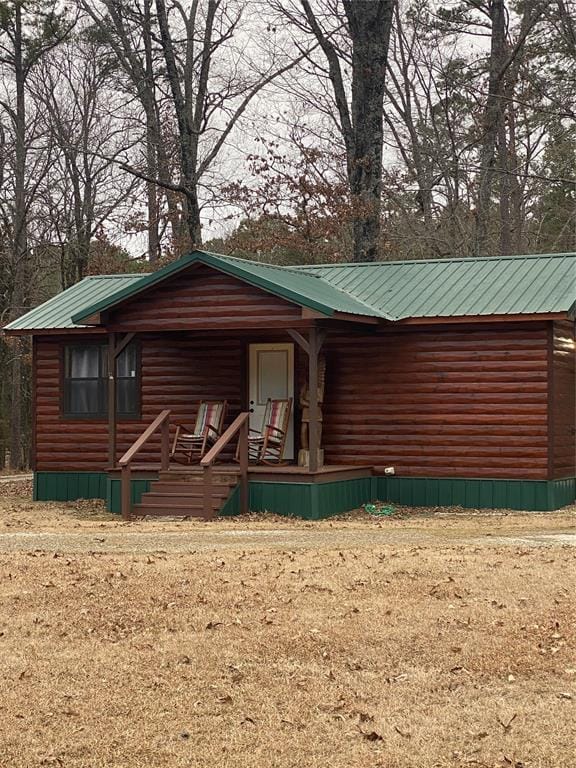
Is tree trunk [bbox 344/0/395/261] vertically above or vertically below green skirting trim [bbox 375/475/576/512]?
above

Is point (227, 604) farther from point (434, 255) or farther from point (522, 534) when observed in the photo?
point (434, 255)

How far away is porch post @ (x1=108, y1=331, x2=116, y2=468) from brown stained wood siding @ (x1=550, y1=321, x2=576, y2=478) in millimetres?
6479

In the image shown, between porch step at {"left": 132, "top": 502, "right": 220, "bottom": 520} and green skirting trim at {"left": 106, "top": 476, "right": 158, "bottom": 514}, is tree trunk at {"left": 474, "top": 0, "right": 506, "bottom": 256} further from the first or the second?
porch step at {"left": 132, "top": 502, "right": 220, "bottom": 520}

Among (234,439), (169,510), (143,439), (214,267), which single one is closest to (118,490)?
(143,439)

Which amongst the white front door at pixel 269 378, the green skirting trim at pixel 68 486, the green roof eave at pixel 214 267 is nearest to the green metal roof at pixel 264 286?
the green roof eave at pixel 214 267

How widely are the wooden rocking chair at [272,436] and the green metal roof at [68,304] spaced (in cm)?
316

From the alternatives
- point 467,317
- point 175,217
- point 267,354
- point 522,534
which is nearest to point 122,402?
point 267,354

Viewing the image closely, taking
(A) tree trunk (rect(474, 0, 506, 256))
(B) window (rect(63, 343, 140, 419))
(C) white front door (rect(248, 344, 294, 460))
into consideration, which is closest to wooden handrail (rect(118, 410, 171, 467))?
(B) window (rect(63, 343, 140, 419))

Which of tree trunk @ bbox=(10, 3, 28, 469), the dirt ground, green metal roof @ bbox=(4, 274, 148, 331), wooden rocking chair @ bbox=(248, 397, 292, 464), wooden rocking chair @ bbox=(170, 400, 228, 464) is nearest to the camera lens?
the dirt ground

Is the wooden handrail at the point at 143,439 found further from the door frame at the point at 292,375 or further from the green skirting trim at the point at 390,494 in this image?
the door frame at the point at 292,375

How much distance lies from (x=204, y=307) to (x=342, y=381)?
277 centimetres

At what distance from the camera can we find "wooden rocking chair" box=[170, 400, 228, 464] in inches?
778

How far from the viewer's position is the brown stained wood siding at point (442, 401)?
18.6 metres

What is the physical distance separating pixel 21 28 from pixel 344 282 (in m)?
15.6
